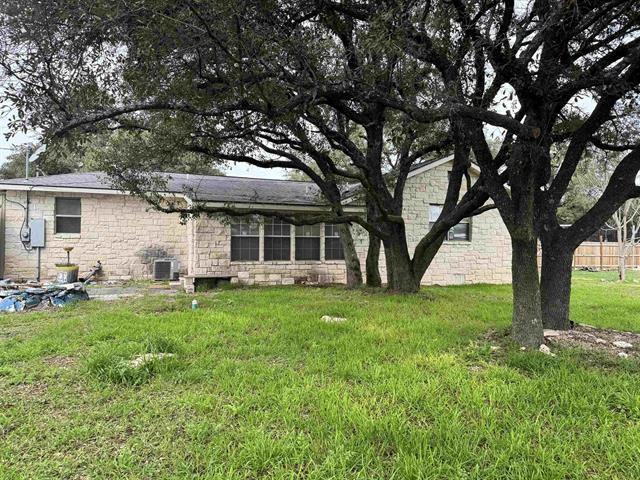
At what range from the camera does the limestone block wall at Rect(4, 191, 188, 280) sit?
38.5 feet

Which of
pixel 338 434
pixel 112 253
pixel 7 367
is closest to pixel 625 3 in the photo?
pixel 338 434

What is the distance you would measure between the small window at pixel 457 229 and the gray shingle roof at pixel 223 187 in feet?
12.9

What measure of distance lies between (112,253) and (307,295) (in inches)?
296

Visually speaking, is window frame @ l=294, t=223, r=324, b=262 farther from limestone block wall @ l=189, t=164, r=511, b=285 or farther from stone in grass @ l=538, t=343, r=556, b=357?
stone in grass @ l=538, t=343, r=556, b=357

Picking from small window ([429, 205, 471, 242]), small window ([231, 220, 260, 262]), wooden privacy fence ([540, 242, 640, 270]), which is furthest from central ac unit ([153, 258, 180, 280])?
wooden privacy fence ([540, 242, 640, 270])

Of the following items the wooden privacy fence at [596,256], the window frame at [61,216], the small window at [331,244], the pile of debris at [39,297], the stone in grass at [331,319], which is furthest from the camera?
the wooden privacy fence at [596,256]

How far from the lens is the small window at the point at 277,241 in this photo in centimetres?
1178

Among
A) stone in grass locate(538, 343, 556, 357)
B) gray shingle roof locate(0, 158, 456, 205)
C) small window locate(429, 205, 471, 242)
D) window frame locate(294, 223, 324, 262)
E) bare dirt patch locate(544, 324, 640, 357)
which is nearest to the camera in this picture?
stone in grass locate(538, 343, 556, 357)

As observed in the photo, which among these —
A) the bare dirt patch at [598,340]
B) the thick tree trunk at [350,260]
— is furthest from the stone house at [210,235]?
the bare dirt patch at [598,340]

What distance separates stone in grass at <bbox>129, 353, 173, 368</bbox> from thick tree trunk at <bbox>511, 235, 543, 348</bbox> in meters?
3.86

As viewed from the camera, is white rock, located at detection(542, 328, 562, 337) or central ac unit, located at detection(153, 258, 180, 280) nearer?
white rock, located at detection(542, 328, 562, 337)

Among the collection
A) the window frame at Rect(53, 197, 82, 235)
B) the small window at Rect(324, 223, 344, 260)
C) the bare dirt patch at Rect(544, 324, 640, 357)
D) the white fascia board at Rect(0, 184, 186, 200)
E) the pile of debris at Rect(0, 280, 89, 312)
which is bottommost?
the bare dirt patch at Rect(544, 324, 640, 357)

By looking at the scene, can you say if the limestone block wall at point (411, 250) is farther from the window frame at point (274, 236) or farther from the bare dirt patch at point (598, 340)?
the bare dirt patch at point (598, 340)

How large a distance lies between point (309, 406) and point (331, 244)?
9.65 m
